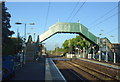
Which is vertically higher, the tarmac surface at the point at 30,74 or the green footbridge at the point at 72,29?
the green footbridge at the point at 72,29

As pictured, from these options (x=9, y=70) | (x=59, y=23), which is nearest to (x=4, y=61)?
(x=9, y=70)

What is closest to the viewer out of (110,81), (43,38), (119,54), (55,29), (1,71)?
(1,71)

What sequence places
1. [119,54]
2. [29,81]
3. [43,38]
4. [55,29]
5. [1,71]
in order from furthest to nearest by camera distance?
[43,38], [55,29], [119,54], [29,81], [1,71]

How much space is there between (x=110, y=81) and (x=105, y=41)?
1201 inches

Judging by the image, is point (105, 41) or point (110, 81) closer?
point (110, 81)

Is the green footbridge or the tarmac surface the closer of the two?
the tarmac surface

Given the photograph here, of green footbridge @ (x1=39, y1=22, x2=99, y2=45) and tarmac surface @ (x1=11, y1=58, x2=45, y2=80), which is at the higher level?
green footbridge @ (x1=39, y1=22, x2=99, y2=45)

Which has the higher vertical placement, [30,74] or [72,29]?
[72,29]

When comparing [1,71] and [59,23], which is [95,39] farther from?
[1,71]

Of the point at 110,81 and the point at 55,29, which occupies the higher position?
the point at 55,29

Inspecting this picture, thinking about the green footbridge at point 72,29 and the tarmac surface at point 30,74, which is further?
the green footbridge at point 72,29

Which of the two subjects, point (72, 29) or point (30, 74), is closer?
point (30, 74)

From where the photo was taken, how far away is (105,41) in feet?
150

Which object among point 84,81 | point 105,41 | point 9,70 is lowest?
point 84,81
